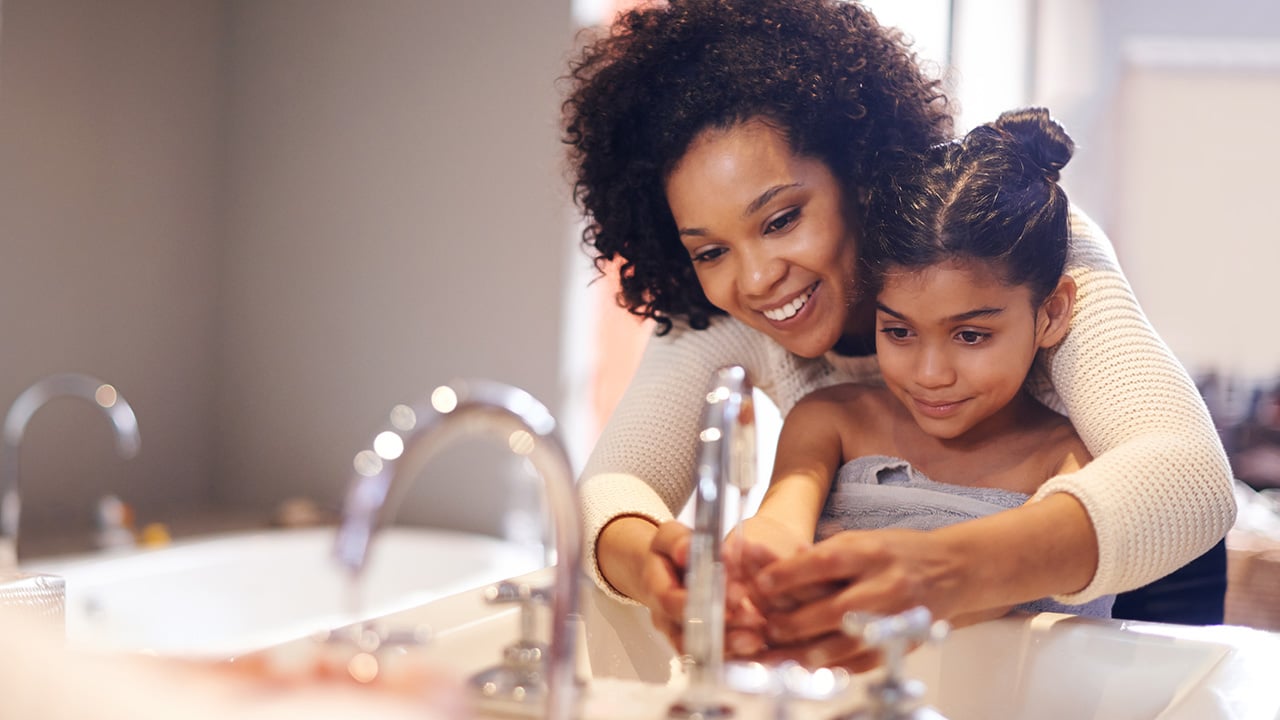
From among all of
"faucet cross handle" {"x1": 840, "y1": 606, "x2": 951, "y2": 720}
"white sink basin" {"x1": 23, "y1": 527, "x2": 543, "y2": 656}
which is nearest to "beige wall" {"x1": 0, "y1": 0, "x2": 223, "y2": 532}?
"white sink basin" {"x1": 23, "y1": 527, "x2": 543, "y2": 656}

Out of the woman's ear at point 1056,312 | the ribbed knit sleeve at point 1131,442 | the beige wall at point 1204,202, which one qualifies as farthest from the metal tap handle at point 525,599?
the beige wall at point 1204,202

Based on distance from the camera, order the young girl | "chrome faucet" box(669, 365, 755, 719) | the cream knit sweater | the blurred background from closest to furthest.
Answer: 1. "chrome faucet" box(669, 365, 755, 719)
2. the cream knit sweater
3. the young girl
4. the blurred background

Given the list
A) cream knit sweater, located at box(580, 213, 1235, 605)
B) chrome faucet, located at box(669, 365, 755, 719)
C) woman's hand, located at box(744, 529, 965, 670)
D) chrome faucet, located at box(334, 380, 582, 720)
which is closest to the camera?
chrome faucet, located at box(334, 380, 582, 720)

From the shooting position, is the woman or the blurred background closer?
the woman

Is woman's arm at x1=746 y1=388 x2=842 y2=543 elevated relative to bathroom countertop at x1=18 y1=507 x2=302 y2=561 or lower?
elevated

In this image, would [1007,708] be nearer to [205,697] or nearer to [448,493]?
[205,697]

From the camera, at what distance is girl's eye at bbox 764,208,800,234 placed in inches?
39.6

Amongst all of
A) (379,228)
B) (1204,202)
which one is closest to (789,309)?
(379,228)

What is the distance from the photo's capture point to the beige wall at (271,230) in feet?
8.43

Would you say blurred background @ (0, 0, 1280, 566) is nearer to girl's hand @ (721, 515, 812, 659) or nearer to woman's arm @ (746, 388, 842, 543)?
woman's arm @ (746, 388, 842, 543)

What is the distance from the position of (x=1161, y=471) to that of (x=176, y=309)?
2.63m

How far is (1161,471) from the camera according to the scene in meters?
0.81

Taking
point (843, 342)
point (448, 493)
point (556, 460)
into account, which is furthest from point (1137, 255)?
point (556, 460)

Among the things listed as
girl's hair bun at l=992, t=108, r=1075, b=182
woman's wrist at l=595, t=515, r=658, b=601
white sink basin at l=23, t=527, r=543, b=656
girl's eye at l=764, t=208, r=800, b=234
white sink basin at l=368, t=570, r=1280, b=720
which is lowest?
white sink basin at l=23, t=527, r=543, b=656
